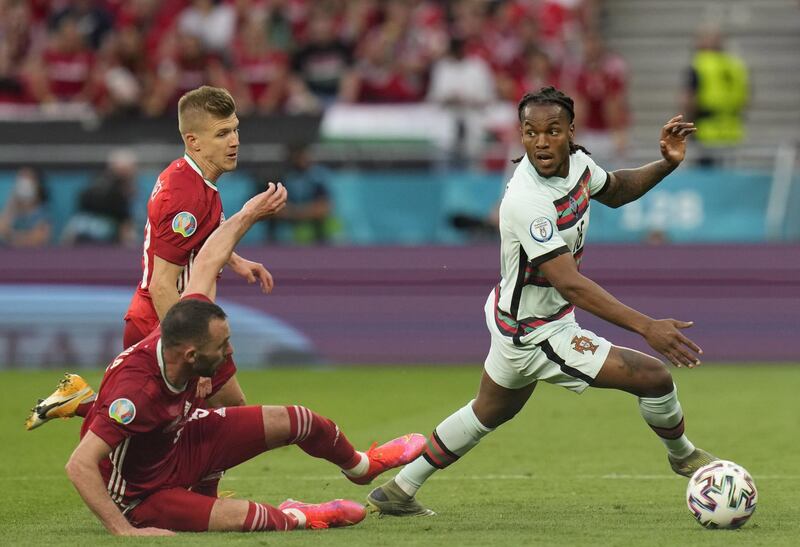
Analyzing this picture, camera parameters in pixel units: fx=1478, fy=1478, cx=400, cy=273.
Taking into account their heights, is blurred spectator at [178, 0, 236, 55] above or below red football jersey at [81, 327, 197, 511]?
above

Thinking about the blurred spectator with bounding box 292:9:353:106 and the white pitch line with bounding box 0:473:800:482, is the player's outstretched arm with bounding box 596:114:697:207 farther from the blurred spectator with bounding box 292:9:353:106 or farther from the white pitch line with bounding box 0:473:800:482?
the blurred spectator with bounding box 292:9:353:106

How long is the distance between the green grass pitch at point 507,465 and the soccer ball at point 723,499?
8cm

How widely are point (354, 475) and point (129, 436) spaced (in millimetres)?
1397

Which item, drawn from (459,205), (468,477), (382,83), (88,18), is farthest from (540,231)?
(88,18)

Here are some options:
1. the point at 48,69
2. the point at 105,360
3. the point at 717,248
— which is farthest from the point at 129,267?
the point at 717,248

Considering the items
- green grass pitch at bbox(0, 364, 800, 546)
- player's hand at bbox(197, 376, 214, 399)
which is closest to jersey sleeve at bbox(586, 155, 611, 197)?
green grass pitch at bbox(0, 364, 800, 546)

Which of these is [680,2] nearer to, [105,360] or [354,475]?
[105,360]

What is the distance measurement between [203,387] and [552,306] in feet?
5.75

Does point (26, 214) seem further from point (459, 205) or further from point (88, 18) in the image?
point (459, 205)

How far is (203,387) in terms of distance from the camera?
7160 mm

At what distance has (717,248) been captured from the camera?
49.2 ft

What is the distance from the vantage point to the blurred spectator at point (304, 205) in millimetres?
15211

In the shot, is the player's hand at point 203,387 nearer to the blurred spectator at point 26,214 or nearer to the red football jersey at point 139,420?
the red football jersey at point 139,420

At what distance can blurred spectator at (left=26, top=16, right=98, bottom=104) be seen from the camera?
706 inches
